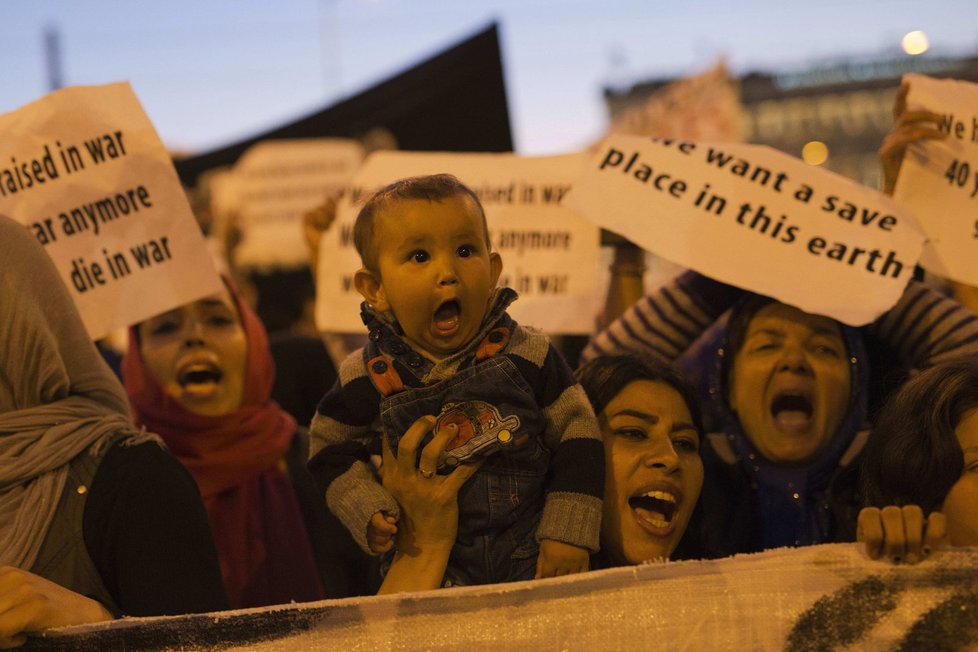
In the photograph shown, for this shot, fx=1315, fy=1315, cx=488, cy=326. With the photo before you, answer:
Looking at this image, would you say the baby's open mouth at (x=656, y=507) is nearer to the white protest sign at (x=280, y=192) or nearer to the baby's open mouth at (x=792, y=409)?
the baby's open mouth at (x=792, y=409)

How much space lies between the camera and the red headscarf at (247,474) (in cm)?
329

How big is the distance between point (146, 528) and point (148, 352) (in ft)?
5.10

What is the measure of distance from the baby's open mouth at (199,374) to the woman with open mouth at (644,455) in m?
1.30

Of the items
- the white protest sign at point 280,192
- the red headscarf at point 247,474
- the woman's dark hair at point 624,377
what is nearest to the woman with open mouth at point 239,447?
the red headscarf at point 247,474

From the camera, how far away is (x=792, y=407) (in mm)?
2832

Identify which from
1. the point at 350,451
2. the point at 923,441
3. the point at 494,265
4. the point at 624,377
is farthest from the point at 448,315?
the point at 923,441

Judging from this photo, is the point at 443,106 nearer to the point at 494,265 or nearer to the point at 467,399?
the point at 494,265

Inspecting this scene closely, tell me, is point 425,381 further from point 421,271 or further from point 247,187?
point 247,187

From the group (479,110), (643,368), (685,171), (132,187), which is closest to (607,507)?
(643,368)

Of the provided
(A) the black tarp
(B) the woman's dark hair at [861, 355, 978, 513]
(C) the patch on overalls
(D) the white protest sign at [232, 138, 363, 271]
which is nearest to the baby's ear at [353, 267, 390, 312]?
(C) the patch on overalls

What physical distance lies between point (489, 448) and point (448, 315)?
23 centimetres

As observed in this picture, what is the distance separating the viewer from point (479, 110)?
5793mm

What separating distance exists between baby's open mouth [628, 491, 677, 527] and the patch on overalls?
38cm

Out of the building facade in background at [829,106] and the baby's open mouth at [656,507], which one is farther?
the building facade in background at [829,106]
